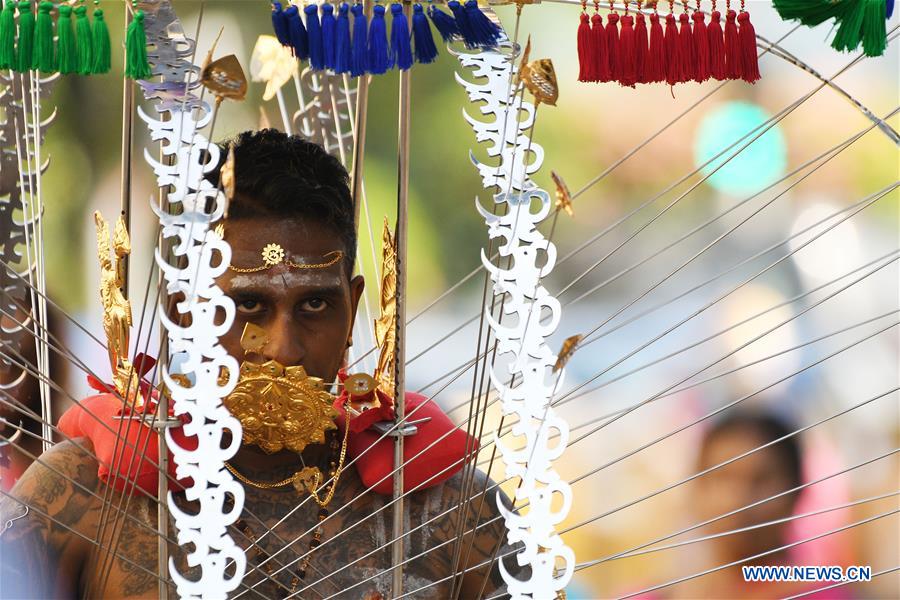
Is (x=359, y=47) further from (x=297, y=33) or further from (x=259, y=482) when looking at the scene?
(x=259, y=482)

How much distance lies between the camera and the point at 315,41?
2.20 metres

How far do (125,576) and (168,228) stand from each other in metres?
0.71

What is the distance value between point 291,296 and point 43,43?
577mm

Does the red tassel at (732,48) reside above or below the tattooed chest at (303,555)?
above

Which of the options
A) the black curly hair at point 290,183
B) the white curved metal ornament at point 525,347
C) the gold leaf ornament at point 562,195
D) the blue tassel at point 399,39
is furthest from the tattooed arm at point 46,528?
the gold leaf ornament at point 562,195

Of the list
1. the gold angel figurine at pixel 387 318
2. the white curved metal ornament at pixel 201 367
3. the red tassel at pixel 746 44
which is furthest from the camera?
the gold angel figurine at pixel 387 318

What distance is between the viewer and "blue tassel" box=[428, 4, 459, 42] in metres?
2.25

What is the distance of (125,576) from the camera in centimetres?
248

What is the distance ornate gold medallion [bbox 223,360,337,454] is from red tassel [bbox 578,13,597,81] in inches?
26.6

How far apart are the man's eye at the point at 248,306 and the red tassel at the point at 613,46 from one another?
70 cm

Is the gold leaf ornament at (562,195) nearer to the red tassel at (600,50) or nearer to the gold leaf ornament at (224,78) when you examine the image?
the red tassel at (600,50)

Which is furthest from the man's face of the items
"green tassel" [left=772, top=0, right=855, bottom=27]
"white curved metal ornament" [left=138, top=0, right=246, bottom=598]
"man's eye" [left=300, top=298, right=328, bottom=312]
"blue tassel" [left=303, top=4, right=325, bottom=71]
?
"green tassel" [left=772, top=0, right=855, bottom=27]

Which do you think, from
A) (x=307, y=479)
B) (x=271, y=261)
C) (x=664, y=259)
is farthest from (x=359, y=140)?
(x=664, y=259)

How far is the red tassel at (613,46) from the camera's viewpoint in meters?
2.29
